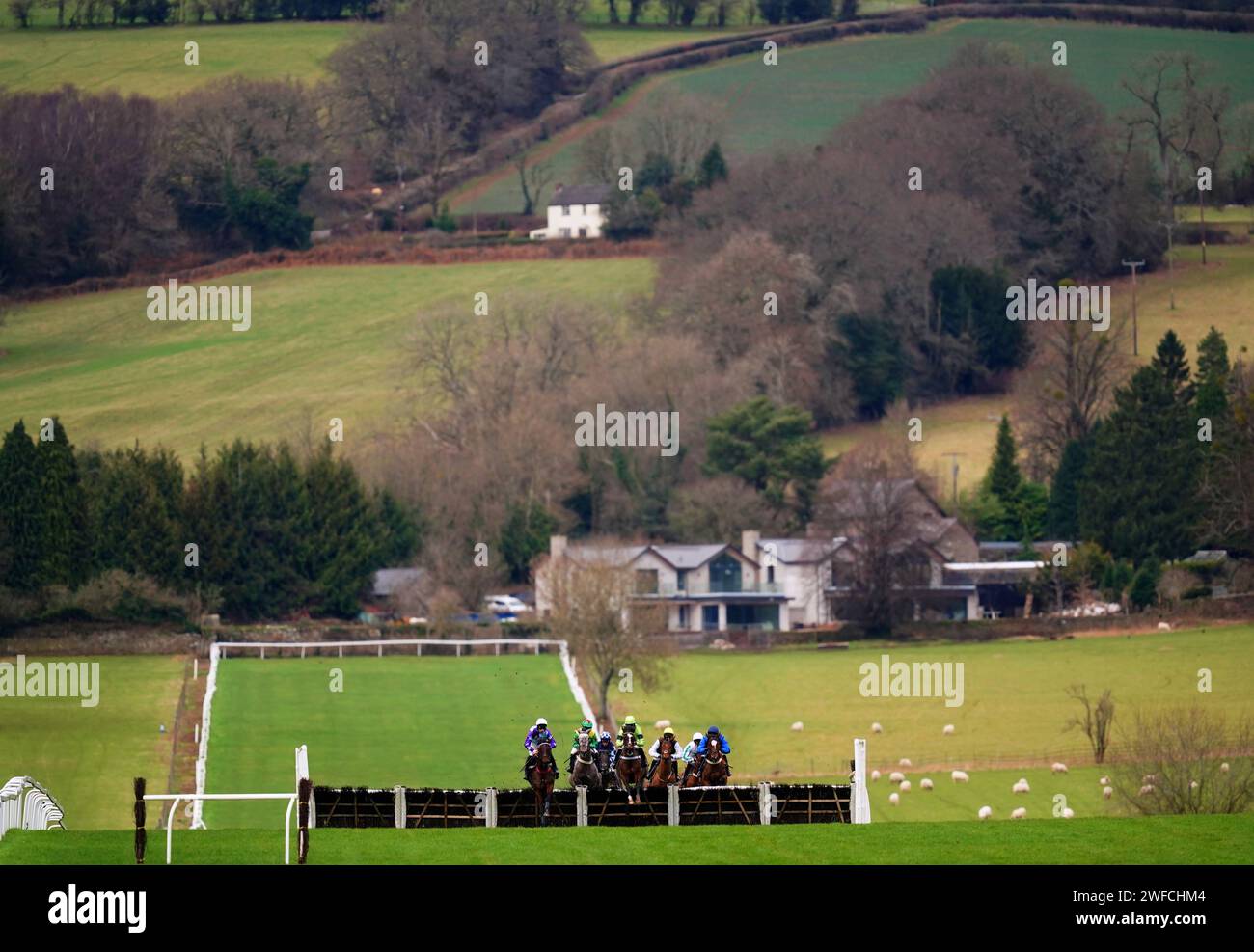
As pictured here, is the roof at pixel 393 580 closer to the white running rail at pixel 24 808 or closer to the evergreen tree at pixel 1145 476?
the evergreen tree at pixel 1145 476

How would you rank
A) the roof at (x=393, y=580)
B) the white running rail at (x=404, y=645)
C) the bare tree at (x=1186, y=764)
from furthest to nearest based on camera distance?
1. the roof at (x=393, y=580)
2. the white running rail at (x=404, y=645)
3. the bare tree at (x=1186, y=764)

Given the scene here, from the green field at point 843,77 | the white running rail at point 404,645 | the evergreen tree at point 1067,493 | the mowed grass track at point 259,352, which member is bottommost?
the white running rail at point 404,645

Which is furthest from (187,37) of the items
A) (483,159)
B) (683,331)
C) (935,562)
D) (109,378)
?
(935,562)

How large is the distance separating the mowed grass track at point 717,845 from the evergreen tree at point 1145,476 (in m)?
74.6

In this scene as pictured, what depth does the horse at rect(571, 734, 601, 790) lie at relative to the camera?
39562mm

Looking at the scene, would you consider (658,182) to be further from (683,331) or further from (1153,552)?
(1153,552)

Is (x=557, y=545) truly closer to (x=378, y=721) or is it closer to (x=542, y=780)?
(x=378, y=721)

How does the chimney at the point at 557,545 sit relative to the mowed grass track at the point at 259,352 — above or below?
below

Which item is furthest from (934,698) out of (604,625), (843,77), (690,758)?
(843,77)

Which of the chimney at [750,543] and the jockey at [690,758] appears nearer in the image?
the jockey at [690,758]

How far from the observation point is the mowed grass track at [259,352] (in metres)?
132

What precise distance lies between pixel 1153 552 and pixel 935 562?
9.82 m

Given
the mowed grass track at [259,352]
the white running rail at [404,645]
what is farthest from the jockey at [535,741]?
the mowed grass track at [259,352]

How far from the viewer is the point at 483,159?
18538cm
